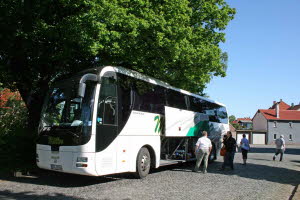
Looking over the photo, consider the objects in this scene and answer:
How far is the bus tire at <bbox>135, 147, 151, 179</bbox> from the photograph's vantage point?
10.8 m

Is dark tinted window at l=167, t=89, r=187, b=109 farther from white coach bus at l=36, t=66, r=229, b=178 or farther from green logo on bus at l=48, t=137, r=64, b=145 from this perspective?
green logo on bus at l=48, t=137, r=64, b=145

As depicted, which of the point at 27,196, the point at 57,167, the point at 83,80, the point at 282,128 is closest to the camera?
the point at 27,196

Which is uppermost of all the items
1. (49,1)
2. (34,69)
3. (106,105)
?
(49,1)

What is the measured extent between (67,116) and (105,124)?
1149 millimetres

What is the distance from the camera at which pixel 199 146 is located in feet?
43.4

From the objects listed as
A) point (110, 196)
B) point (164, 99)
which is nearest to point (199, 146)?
point (164, 99)

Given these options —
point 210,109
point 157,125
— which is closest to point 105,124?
point 157,125

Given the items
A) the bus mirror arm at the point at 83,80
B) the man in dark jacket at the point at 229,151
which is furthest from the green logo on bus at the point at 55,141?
the man in dark jacket at the point at 229,151

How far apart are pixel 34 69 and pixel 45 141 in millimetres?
5267

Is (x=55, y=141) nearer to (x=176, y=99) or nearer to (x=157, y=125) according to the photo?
(x=157, y=125)

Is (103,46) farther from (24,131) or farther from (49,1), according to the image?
(24,131)

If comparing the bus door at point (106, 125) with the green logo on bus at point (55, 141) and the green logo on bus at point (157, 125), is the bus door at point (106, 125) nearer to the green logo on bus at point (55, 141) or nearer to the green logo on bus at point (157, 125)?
the green logo on bus at point (55, 141)

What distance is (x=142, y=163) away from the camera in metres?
11.1

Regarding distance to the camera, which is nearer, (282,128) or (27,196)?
(27,196)
